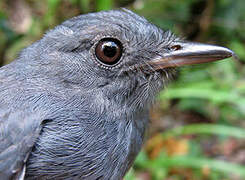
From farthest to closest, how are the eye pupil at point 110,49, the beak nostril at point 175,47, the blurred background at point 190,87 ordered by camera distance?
the blurred background at point 190,87 < the beak nostril at point 175,47 < the eye pupil at point 110,49

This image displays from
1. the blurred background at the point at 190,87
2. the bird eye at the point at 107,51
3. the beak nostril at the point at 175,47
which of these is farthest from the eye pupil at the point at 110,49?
the blurred background at the point at 190,87

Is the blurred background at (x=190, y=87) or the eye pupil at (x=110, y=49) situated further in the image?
the blurred background at (x=190, y=87)

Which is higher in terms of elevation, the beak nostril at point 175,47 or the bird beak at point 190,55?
the beak nostril at point 175,47

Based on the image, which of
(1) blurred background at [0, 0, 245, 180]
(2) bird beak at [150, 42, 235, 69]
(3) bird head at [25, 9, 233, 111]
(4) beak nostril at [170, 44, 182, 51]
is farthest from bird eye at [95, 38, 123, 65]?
(1) blurred background at [0, 0, 245, 180]

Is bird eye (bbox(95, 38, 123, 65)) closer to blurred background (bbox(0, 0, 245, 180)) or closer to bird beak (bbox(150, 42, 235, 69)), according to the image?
bird beak (bbox(150, 42, 235, 69))

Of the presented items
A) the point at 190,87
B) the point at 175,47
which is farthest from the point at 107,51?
the point at 190,87

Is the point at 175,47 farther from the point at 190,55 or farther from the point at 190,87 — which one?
the point at 190,87

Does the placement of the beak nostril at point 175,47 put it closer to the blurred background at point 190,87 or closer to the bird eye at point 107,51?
the bird eye at point 107,51
